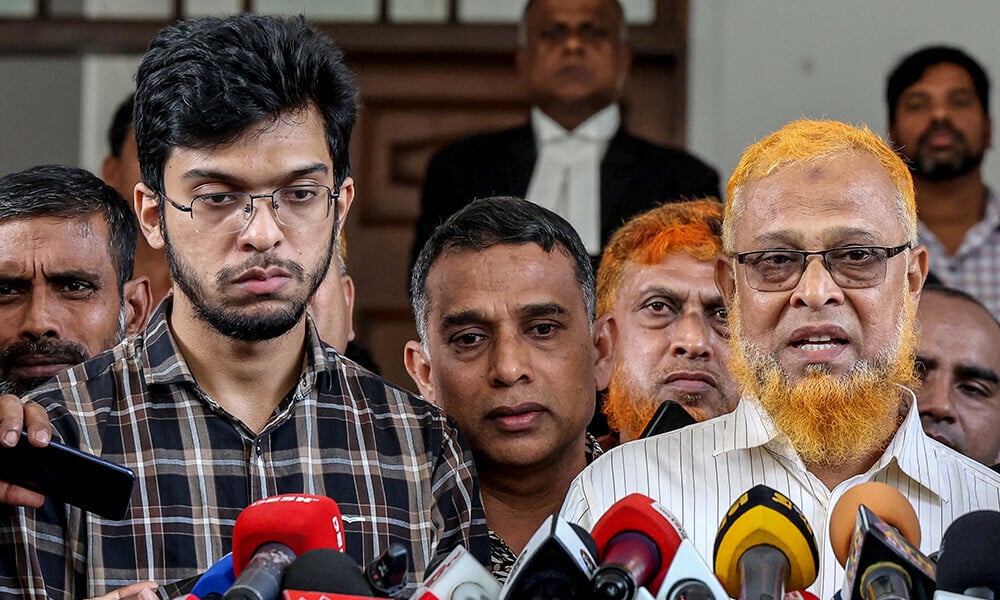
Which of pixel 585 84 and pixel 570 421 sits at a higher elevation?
pixel 585 84

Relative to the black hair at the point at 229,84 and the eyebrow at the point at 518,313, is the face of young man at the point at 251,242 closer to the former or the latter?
the black hair at the point at 229,84

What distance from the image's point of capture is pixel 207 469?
251cm

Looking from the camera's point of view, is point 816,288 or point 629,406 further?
point 629,406

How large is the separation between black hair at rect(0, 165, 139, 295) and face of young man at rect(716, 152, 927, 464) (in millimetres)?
1377

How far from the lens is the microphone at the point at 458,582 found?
1.83 metres

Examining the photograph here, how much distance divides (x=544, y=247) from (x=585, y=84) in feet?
5.61

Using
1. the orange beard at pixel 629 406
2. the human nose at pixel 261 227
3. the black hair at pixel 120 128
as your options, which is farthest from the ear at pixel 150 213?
the black hair at pixel 120 128

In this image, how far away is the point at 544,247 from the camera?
3.18m

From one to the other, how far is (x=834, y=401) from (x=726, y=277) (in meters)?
0.34

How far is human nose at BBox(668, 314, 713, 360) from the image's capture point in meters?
3.46

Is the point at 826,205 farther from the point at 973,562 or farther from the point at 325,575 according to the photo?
the point at 325,575

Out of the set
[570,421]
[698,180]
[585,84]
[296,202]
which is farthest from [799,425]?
[585,84]

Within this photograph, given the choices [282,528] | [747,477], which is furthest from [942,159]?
[282,528]

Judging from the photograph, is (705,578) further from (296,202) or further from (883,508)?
(296,202)
